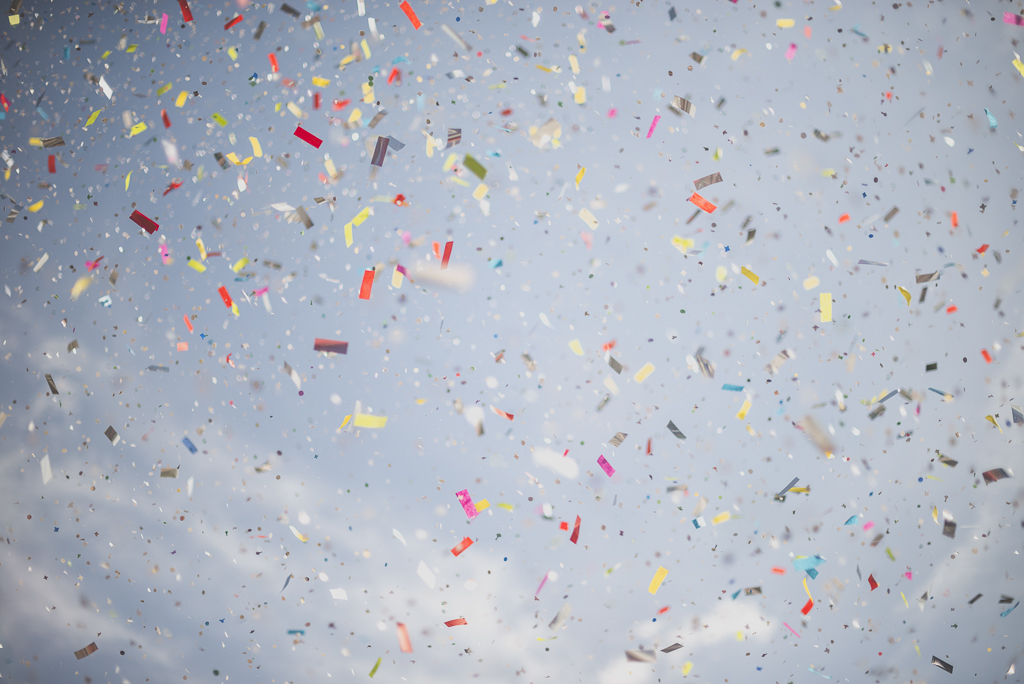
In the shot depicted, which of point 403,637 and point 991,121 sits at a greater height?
point 991,121

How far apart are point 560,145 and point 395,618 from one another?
0.98 metres

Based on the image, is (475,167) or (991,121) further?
(991,121)

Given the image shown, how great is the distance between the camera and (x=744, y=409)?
963 mm

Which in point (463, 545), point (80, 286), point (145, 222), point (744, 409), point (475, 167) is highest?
point (475, 167)

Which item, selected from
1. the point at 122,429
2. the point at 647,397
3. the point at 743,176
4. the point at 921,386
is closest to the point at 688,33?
the point at 743,176

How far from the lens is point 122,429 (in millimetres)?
978

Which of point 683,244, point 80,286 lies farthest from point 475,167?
point 80,286

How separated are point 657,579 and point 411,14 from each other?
122 cm

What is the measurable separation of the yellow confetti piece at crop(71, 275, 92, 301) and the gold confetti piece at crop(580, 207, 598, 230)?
3.34ft

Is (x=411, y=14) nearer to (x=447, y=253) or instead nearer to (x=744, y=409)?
(x=447, y=253)

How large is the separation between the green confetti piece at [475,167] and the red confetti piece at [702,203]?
415mm

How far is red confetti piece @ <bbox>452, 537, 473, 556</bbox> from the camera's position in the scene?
3.06 ft

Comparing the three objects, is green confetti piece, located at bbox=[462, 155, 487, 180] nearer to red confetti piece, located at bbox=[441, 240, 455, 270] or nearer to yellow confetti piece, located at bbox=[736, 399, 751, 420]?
red confetti piece, located at bbox=[441, 240, 455, 270]

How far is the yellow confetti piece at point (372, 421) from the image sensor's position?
0.93 m
